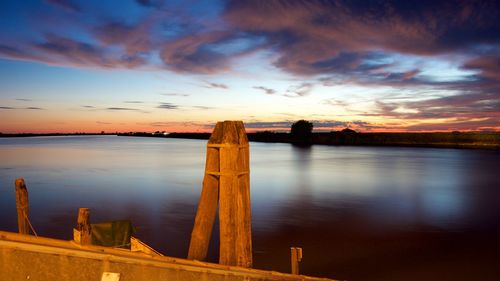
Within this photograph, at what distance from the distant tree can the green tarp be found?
133 m

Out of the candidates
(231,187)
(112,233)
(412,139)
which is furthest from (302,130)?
(231,187)

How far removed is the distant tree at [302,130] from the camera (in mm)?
141750

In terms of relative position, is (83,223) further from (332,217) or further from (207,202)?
(332,217)

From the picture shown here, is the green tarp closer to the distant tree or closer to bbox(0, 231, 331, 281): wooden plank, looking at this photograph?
bbox(0, 231, 331, 281): wooden plank

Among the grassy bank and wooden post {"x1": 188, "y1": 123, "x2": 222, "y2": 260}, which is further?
the grassy bank

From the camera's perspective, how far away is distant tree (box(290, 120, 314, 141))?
141750mm

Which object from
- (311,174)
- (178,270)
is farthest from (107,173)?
(178,270)

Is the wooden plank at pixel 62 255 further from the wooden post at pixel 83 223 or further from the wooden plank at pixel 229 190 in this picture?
the wooden post at pixel 83 223

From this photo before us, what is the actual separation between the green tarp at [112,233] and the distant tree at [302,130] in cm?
13306

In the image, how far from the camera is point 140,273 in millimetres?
3854

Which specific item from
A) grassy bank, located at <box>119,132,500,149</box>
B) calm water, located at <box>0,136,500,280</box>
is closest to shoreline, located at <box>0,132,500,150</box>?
A: grassy bank, located at <box>119,132,500,149</box>

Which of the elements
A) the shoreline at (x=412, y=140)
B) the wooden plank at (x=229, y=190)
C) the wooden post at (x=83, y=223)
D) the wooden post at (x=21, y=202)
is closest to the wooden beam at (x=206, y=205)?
the wooden plank at (x=229, y=190)

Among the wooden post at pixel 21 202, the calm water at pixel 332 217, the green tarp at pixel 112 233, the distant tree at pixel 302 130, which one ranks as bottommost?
the calm water at pixel 332 217

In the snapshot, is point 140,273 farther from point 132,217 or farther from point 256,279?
point 132,217
